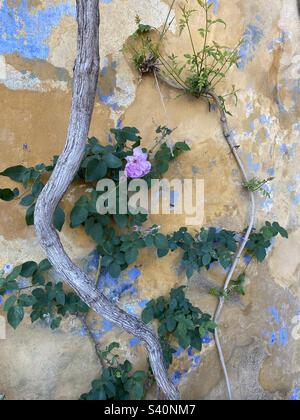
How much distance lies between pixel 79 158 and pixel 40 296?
1.74 ft

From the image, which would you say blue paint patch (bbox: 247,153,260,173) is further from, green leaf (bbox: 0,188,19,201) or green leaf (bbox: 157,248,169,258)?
green leaf (bbox: 0,188,19,201)

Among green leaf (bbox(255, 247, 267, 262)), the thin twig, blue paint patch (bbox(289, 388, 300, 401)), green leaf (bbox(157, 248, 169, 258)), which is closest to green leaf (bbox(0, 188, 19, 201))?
green leaf (bbox(157, 248, 169, 258))

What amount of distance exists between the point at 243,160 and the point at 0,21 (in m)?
1.06

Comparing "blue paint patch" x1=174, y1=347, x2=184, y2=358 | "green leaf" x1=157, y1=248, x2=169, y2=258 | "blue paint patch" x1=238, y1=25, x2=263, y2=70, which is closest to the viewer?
"green leaf" x1=157, y1=248, x2=169, y2=258

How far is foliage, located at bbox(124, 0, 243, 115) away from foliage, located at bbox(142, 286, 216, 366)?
0.81 meters

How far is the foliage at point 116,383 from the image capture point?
1382 millimetres

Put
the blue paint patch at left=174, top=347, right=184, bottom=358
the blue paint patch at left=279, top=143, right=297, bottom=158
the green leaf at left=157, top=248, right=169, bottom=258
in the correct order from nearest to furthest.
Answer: the green leaf at left=157, top=248, right=169, bottom=258, the blue paint patch at left=174, top=347, right=184, bottom=358, the blue paint patch at left=279, top=143, right=297, bottom=158

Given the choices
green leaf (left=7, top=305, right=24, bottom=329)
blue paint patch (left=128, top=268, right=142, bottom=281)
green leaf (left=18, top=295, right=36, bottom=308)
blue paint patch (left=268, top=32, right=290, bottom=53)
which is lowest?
green leaf (left=7, top=305, right=24, bottom=329)

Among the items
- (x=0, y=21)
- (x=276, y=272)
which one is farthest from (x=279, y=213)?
(x=0, y=21)

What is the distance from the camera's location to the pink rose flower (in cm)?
134

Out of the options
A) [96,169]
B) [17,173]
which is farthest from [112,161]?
[17,173]
